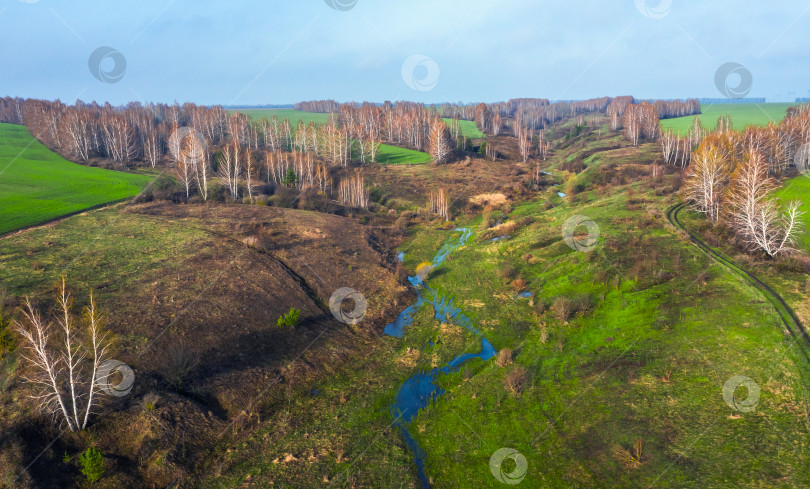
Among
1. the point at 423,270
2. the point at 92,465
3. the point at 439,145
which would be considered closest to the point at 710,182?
the point at 423,270

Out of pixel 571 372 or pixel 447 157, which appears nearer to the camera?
pixel 571 372

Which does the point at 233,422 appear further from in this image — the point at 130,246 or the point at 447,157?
the point at 447,157

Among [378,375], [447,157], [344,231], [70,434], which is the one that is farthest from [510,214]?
[70,434]

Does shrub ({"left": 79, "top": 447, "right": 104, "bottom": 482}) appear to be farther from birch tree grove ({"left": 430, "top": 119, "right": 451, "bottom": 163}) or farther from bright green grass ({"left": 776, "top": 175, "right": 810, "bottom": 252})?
birch tree grove ({"left": 430, "top": 119, "right": 451, "bottom": 163})

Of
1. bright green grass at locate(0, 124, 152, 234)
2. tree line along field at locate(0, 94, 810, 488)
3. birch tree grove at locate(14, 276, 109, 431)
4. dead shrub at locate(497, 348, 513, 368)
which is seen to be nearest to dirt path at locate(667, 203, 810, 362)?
tree line along field at locate(0, 94, 810, 488)

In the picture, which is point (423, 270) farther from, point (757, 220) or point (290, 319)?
point (757, 220)

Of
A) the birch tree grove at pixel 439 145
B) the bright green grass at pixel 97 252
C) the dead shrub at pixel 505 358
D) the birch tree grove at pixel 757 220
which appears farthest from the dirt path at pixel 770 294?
the birch tree grove at pixel 439 145

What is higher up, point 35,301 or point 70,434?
point 35,301

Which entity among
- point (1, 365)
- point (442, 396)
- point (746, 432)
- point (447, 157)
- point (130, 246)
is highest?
point (447, 157)

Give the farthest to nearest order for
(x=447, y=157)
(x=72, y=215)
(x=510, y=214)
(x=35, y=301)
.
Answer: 1. (x=447, y=157)
2. (x=510, y=214)
3. (x=72, y=215)
4. (x=35, y=301)
